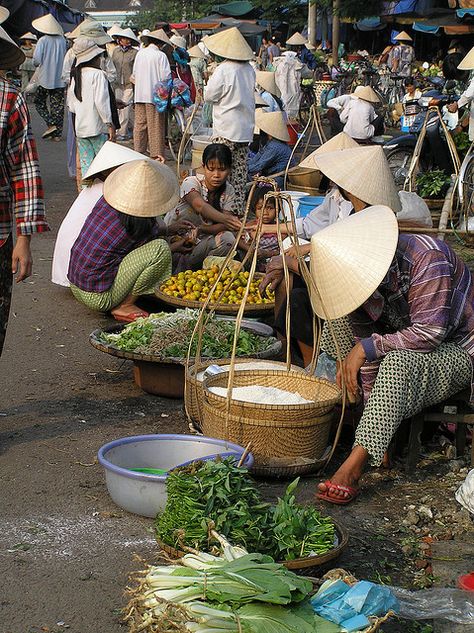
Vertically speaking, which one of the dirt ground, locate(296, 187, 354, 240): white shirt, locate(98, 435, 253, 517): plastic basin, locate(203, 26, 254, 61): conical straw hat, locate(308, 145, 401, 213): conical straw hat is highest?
locate(203, 26, 254, 61): conical straw hat

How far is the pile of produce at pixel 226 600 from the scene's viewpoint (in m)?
2.52

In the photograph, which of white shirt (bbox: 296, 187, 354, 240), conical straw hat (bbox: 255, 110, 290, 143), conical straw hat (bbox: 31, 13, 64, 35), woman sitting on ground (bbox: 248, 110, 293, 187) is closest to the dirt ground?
white shirt (bbox: 296, 187, 354, 240)

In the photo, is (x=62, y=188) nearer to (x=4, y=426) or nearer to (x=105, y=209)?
(x=105, y=209)

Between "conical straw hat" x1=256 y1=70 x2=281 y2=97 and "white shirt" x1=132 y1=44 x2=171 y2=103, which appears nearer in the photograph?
"white shirt" x1=132 y1=44 x2=171 y2=103

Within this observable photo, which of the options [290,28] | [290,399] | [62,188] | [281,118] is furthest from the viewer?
[290,28]

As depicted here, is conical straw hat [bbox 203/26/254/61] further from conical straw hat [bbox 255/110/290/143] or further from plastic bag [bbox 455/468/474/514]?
plastic bag [bbox 455/468/474/514]

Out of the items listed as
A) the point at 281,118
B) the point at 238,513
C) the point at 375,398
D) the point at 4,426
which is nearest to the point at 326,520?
the point at 238,513

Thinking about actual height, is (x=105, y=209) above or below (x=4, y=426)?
above

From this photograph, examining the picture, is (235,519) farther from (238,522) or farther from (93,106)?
(93,106)

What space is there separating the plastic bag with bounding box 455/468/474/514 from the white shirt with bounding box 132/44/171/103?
921 centimetres

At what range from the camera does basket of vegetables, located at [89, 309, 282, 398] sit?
493 centimetres

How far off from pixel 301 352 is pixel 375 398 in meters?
1.35

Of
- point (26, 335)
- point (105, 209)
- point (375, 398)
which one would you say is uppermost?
point (105, 209)

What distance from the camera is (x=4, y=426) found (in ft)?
15.2
